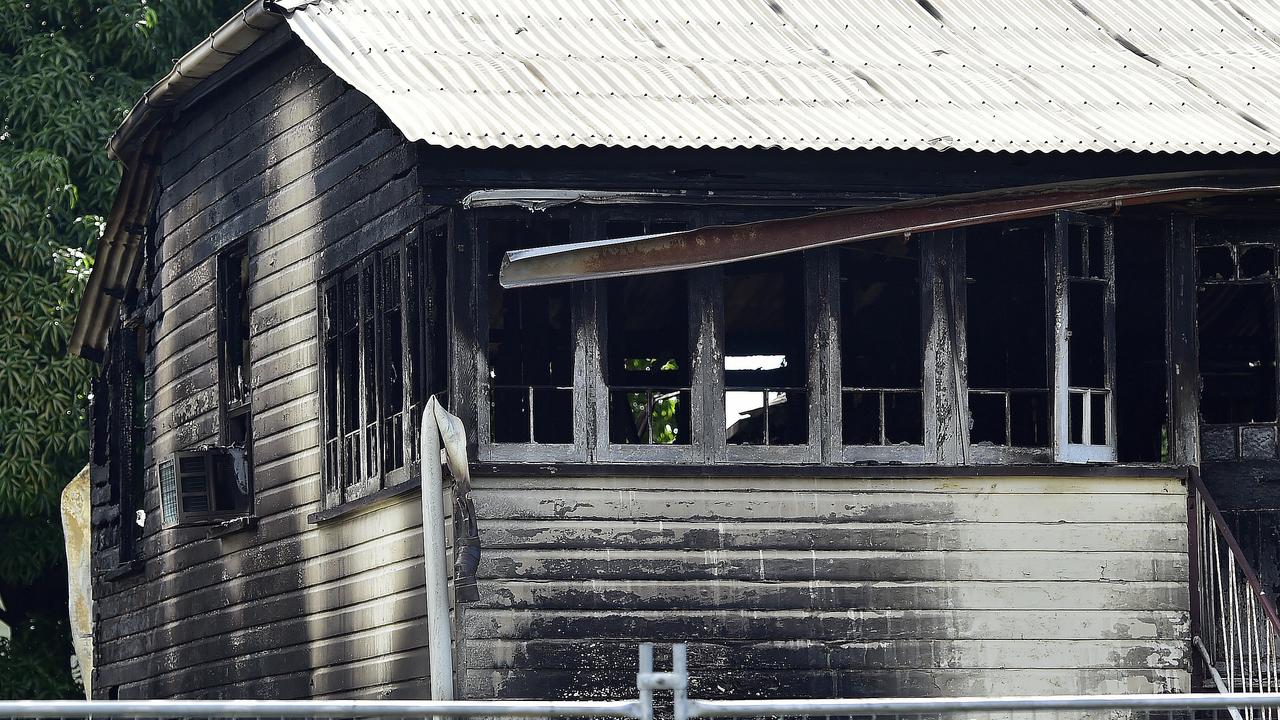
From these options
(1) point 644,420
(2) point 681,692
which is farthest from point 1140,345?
(2) point 681,692

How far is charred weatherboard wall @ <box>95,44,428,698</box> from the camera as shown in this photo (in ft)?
42.8

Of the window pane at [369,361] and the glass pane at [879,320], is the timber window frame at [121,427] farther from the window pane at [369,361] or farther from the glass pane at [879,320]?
the glass pane at [879,320]

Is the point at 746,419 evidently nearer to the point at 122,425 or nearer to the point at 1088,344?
the point at 1088,344

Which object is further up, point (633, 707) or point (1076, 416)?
point (1076, 416)

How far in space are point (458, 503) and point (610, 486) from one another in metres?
0.94

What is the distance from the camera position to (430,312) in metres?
12.3

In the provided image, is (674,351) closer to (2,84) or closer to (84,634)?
(84,634)

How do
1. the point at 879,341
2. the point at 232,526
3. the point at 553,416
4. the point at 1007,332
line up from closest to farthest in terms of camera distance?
the point at 553,416, the point at 1007,332, the point at 879,341, the point at 232,526

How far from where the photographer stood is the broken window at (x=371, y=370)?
12.6m

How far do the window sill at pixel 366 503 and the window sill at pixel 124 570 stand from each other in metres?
4.15

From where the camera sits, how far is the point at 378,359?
1305cm

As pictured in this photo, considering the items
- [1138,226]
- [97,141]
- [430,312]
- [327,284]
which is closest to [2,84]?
[97,141]

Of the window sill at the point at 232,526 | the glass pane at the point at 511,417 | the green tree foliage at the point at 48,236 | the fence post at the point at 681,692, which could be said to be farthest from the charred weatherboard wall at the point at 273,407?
the fence post at the point at 681,692

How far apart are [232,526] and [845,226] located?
18.7 feet
